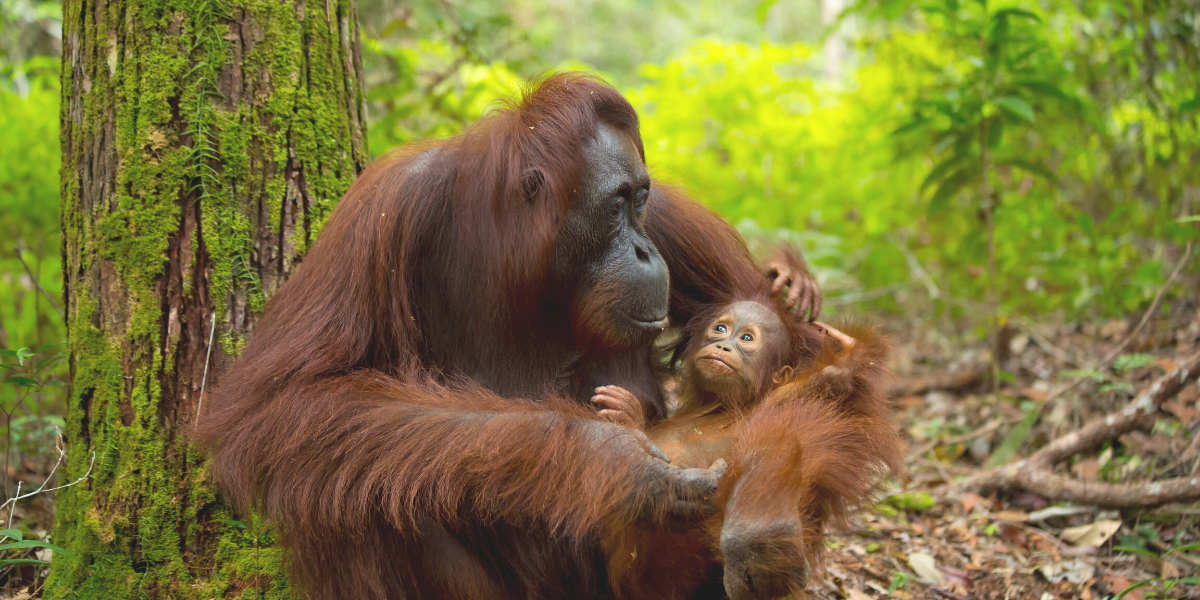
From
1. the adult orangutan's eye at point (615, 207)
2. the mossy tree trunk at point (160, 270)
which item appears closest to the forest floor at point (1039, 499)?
the adult orangutan's eye at point (615, 207)

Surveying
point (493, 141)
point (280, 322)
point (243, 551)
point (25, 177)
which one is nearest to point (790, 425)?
point (493, 141)

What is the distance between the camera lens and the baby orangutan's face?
9.38 feet

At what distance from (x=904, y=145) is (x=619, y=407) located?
413cm

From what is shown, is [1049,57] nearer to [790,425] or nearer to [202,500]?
[790,425]

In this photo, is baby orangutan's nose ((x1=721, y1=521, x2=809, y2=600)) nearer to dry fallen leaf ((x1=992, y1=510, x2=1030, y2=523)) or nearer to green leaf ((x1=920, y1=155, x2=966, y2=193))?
dry fallen leaf ((x1=992, y1=510, x2=1030, y2=523))

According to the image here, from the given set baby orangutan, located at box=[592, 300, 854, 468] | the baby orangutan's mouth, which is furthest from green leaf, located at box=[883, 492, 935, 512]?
the baby orangutan's mouth

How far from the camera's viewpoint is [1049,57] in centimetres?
496

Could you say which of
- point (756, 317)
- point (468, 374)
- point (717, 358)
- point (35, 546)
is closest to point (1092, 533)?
point (756, 317)

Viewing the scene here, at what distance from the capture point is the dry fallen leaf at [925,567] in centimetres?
348

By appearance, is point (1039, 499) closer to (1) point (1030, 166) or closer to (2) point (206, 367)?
(1) point (1030, 166)

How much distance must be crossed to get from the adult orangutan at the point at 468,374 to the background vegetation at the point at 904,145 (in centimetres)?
56

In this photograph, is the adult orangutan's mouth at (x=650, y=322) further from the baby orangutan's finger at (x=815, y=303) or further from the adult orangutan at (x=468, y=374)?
the baby orangutan's finger at (x=815, y=303)

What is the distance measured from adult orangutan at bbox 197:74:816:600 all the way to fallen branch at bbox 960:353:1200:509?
2.35 meters

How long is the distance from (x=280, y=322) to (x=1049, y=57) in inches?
182
